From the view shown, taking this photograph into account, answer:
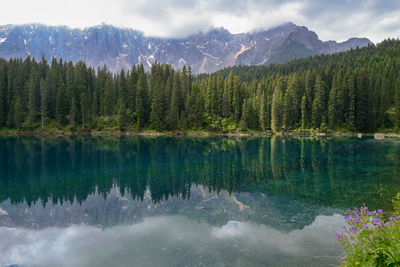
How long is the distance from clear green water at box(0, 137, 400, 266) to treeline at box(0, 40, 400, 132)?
228 ft

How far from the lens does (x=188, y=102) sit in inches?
3971

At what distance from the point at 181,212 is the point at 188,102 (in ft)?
280

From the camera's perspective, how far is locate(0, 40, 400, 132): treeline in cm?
9769

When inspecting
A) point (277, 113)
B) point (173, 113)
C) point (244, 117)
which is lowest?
point (244, 117)

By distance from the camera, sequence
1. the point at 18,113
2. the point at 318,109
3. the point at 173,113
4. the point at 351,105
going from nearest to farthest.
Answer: the point at 18,113 → the point at 351,105 → the point at 173,113 → the point at 318,109

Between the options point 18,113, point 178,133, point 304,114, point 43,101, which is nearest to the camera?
point 18,113

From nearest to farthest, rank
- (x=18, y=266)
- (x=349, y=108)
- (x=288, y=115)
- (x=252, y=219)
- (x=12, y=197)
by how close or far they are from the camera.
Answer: (x=18, y=266)
(x=252, y=219)
(x=12, y=197)
(x=349, y=108)
(x=288, y=115)

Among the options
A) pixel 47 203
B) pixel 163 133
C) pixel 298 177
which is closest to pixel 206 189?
pixel 298 177

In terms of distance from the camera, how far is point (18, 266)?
422 inches

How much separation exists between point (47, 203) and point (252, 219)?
15007 millimetres

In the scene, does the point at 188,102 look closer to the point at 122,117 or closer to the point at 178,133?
the point at 178,133

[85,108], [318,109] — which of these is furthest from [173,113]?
[318,109]

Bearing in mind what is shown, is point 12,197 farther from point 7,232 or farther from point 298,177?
point 298,177

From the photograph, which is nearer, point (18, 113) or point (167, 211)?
point (167, 211)
